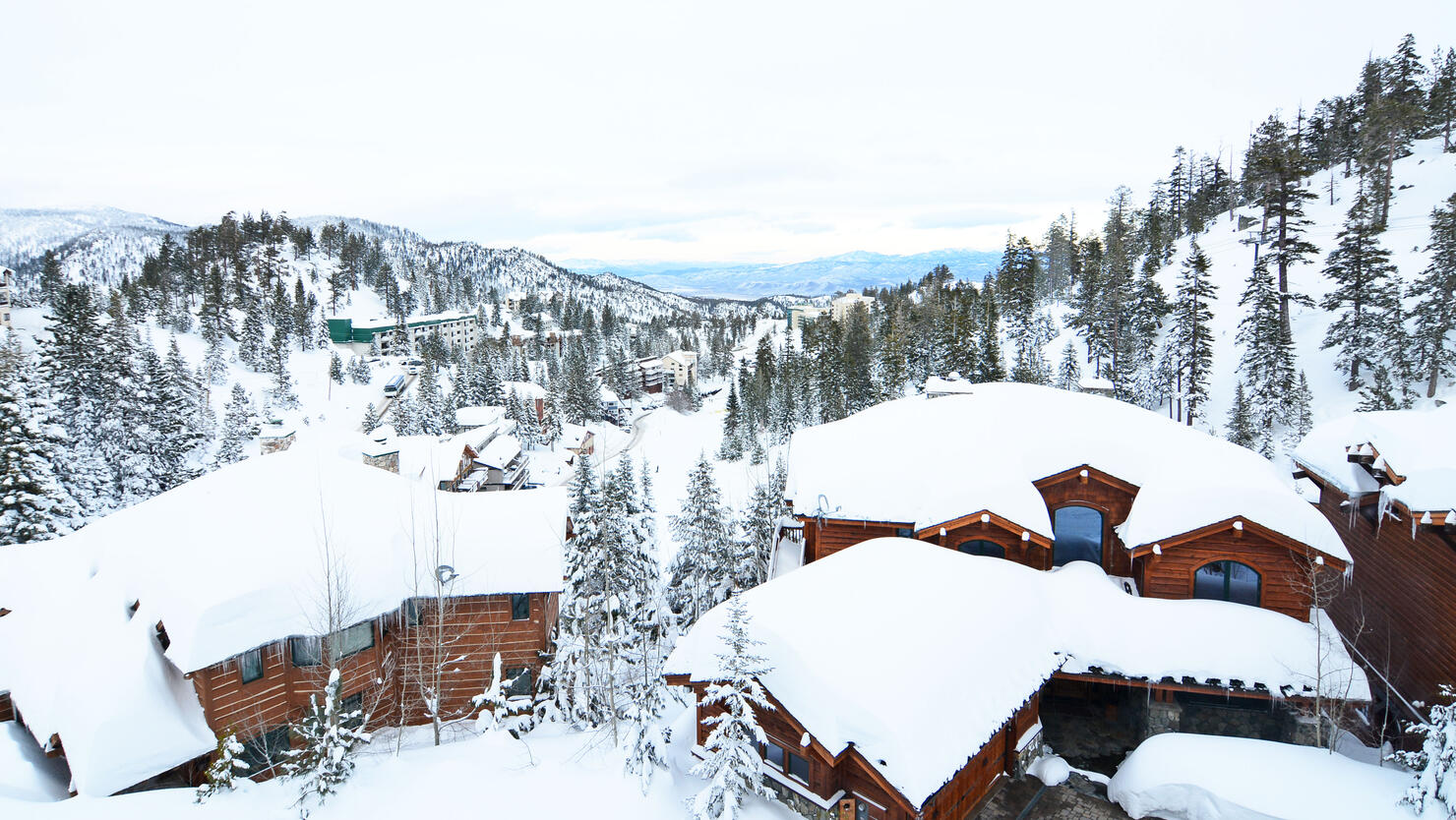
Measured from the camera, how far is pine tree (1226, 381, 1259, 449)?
3578cm

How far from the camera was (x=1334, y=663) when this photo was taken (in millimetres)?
13047

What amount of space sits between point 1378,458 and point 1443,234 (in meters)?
31.2

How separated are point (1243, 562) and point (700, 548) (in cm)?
1604

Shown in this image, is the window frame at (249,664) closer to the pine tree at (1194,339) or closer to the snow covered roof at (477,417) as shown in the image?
the pine tree at (1194,339)

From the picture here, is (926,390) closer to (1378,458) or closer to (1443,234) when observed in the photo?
(1378,458)

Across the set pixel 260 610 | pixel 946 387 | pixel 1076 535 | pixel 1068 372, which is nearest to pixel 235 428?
pixel 260 610

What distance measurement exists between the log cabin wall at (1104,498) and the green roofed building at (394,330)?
100364mm

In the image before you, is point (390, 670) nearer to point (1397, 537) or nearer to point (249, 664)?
point (249, 664)

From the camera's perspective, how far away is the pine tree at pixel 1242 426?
35.8 metres

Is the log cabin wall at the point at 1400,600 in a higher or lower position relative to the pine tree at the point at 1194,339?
lower

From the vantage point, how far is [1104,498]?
16.6 meters

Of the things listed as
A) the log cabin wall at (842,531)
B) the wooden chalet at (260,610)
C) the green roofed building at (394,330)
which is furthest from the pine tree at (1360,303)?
the green roofed building at (394,330)

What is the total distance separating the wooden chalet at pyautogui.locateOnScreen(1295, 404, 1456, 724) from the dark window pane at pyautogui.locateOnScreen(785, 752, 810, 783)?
→ 11.4 metres

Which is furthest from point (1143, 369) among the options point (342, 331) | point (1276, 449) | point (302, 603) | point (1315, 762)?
point (342, 331)
